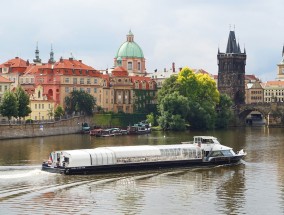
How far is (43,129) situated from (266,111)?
79652mm

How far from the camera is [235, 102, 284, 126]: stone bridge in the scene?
7116 inches

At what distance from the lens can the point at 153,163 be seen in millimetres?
67250

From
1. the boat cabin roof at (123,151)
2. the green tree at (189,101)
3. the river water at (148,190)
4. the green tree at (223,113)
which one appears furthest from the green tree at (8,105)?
the green tree at (223,113)

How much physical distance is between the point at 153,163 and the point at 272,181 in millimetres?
12112

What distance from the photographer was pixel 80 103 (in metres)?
142

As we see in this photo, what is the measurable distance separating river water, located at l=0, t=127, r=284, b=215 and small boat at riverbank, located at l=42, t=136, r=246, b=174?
1174mm

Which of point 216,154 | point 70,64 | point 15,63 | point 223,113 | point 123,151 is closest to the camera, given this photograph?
point 123,151

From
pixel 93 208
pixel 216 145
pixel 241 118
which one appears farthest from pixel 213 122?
pixel 93 208

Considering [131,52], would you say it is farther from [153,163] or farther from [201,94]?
[153,163]

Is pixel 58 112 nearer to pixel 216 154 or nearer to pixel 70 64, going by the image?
pixel 70 64

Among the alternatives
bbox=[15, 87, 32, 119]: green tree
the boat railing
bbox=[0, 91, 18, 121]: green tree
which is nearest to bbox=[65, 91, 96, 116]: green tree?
bbox=[15, 87, 32, 119]: green tree

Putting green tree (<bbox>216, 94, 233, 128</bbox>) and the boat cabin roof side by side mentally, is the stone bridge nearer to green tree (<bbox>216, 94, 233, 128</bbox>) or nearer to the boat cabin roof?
green tree (<bbox>216, 94, 233, 128</bbox>)

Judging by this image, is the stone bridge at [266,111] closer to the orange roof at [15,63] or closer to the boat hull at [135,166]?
the orange roof at [15,63]

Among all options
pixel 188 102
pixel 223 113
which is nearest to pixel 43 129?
pixel 188 102
